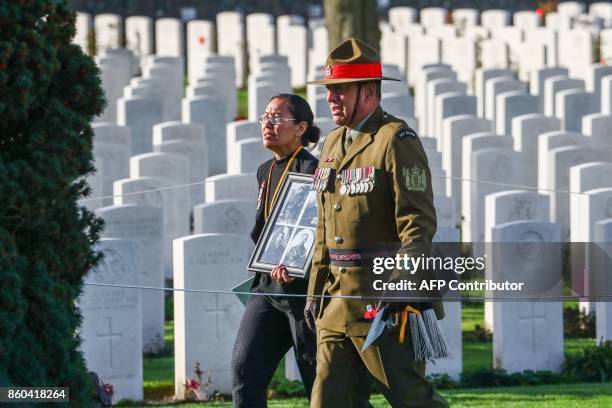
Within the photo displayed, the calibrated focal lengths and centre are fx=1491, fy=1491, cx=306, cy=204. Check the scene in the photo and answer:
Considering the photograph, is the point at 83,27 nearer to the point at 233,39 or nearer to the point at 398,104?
the point at 233,39

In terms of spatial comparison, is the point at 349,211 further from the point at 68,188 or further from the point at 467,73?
the point at 467,73

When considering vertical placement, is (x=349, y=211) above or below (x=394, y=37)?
below

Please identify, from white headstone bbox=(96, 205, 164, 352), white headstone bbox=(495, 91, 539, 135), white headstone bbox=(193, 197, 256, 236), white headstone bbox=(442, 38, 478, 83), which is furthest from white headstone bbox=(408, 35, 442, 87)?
white headstone bbox=(96, 205, 164, 352)

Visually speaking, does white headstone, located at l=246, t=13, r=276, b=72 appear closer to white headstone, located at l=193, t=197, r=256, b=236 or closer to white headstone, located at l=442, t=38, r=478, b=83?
white headstone, located at l=442, t=38, r=478, b=83

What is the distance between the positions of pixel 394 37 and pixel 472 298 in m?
16.5

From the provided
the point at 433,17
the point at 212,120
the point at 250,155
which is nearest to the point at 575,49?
the point at 433,17

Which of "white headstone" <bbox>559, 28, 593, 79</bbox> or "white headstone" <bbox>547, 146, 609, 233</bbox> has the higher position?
"white headstone" <bbox>559, 28, 593, 79</bbox>

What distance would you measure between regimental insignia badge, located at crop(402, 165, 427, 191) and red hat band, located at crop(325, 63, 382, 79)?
38 cm

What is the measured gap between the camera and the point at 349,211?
16.4 feet

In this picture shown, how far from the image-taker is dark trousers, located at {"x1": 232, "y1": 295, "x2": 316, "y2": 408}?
5.61m

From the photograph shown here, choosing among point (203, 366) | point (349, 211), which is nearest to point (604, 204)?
point (203, 366)

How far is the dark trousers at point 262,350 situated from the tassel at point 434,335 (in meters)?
0.76

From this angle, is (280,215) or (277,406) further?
(277,406)

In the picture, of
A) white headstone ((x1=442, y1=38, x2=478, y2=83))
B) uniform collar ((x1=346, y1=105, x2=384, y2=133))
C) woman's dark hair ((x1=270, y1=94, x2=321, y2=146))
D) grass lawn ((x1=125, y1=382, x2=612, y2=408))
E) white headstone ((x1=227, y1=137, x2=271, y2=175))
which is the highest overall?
white headstone ((x1=442, y1=38, x2=478, y2=83))
